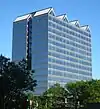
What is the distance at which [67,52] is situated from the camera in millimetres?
152750

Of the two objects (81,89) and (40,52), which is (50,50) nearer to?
(40,52)

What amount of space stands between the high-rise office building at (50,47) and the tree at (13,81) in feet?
295

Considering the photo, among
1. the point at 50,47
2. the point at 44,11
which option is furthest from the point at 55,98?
the point at 44,11

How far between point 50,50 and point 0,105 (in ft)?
318

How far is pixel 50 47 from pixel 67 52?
13.7 metres

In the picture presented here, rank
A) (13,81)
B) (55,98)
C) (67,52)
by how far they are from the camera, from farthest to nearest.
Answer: (67,52)
(55,98)
(13,81)

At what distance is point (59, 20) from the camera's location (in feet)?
494

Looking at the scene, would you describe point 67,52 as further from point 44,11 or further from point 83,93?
point 83,93

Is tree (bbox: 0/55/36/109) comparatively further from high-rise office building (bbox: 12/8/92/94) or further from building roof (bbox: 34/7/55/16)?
building roof (bbox: 34/7/55/16)

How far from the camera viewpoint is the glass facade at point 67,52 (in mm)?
142375

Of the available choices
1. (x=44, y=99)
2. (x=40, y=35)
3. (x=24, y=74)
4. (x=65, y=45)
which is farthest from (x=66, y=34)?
(x=24, y=74)

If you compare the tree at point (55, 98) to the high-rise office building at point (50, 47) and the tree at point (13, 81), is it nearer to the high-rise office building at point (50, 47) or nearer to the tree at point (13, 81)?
the tree at point (13, 81)

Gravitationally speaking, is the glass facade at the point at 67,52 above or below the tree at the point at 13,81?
above

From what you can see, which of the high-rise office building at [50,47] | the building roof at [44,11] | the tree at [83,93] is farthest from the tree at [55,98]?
the building roof at [44,11]
